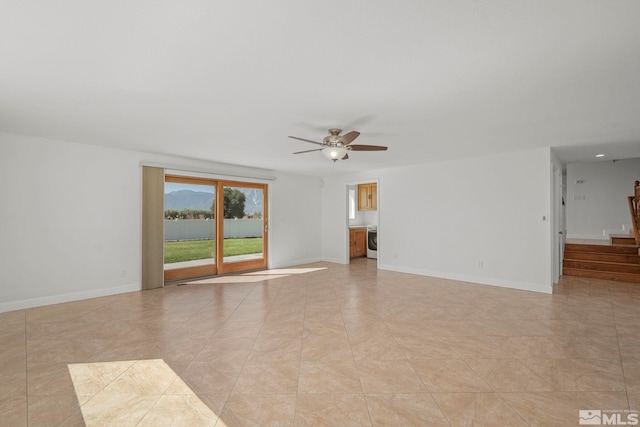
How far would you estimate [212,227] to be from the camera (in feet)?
20.2

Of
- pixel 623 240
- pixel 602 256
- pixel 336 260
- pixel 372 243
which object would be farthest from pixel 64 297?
pixel 623 240

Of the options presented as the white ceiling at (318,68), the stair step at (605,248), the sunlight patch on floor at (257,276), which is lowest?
the sunlight patch on floor at (257,276)

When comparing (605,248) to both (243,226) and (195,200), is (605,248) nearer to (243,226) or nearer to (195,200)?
(243,226)

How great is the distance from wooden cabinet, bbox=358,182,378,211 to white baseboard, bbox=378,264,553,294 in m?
2.41

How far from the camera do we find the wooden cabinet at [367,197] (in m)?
8.75

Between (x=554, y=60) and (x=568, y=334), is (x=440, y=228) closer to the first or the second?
(x=568, y=334)

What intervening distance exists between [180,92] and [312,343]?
2.75 m

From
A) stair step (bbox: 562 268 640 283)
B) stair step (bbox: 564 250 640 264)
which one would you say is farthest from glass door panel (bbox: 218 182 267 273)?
stair step (bbox: 564 250 640 264)

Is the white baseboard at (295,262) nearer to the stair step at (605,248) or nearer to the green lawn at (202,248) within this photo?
the green lawn at (202,248)

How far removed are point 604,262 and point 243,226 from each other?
25.5 feet

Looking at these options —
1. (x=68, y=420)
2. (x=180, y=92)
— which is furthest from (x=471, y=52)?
(x=68, y=420)

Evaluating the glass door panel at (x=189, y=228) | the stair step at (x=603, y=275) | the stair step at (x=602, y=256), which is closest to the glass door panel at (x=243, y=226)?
the glass door panel at (x=189, y=228)

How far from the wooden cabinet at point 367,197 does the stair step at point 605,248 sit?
4.77 metres

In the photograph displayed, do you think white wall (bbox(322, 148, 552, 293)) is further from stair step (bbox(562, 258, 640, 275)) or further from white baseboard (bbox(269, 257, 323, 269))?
stair step (bbox(562, 258, 640, 275))
